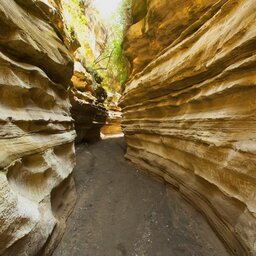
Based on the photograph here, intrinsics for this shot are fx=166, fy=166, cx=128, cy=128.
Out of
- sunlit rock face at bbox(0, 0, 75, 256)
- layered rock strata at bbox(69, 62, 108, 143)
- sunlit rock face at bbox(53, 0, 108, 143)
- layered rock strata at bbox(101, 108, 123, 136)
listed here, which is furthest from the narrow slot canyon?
layered rock strata at bbox(101, 108, 123, 136)

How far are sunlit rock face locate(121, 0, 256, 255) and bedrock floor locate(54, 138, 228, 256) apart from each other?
30 cm

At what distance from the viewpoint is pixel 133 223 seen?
10.7 feet

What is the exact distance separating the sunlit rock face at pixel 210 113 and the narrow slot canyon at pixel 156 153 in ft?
0.06

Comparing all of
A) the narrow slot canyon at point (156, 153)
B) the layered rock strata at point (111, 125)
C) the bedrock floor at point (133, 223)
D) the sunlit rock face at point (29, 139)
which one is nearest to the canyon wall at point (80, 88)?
the narrow slot canyon at point (156, 153)

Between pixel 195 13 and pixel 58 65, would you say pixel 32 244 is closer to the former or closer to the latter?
pixel 58 65

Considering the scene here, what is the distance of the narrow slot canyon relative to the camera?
208 centimetres

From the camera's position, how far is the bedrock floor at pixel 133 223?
2645mm

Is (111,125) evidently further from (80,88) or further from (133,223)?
(133,223)

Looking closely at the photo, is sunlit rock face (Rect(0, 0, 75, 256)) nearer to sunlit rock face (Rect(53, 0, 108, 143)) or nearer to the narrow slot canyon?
the narrow slot canyon

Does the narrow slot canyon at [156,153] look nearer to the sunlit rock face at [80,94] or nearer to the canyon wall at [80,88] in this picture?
the sunlit rock face at [80,94]

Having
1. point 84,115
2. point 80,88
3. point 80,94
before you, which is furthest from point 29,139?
point 80,88

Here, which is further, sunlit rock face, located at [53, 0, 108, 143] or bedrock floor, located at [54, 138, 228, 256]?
sunlit rock face, located at [53, 0, 108, 143]

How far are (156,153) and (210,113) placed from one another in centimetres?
233

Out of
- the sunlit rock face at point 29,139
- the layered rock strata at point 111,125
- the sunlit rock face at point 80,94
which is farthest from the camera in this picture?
the layered rock strata at point 111,125
